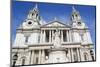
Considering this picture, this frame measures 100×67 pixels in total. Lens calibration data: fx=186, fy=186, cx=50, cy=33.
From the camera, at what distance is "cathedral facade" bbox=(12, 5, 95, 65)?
217 centimetres

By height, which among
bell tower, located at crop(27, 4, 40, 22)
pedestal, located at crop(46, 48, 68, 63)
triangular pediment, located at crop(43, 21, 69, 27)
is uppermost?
bell tower, located at crop(27, 4, 40, 22)

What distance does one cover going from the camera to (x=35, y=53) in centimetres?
222

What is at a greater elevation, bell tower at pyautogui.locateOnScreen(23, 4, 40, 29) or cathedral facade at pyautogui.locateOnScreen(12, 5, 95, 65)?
bell tower at pyautogui.locateOnScreen(23, 4, 40, 29)

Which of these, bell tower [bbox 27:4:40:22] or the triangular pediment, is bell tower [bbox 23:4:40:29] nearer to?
bell tower [bbox 27:4:40:22]

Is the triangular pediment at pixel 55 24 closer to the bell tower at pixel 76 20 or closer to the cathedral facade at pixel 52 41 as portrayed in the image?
the cathedral facade at pixel 52 41

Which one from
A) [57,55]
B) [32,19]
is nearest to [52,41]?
[57,55]

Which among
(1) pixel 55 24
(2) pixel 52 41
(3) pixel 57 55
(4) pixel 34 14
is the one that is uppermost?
(4) pixel 34 14

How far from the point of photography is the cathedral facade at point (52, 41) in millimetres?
2172

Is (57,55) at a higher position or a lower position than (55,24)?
lower

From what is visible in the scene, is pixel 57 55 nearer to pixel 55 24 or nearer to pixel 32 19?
pixel 55 24

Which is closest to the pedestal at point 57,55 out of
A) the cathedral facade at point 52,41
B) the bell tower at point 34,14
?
the cathedral facade at point 52,41

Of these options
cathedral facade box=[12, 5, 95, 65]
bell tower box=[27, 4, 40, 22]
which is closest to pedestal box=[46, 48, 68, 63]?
cathedral facade box=[12, 5, 95, 65]

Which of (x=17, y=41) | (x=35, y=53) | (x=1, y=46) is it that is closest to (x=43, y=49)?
(x=35, y=53)

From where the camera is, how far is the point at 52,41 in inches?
89.7
